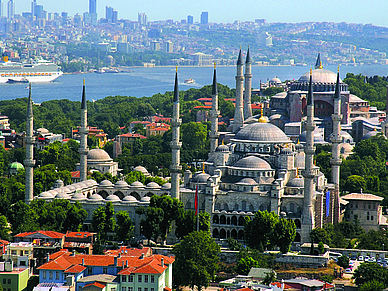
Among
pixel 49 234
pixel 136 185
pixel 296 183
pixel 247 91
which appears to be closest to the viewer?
pixel 49 234

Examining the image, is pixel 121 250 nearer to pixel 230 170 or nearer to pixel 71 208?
pixel 71 208

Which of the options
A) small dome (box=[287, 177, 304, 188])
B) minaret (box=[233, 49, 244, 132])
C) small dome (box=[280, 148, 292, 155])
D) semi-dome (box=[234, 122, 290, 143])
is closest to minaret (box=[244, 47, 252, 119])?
minaret (box=[233, 49, 244, 132])

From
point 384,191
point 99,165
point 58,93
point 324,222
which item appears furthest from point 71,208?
point 58,93

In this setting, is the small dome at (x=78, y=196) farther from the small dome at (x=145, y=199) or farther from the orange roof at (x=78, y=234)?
the orange roof at (x=78, y=234)

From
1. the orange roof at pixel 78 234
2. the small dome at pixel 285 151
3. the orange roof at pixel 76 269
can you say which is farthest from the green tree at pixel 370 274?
the orange roof at pixel 78 234

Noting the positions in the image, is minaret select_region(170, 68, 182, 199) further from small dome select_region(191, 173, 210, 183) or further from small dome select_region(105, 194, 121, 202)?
small dome select_region(105, 194, 121, 202)

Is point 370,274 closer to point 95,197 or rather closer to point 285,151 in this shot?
point 285,151

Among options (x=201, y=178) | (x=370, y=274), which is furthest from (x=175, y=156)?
(x=370, y=274)
